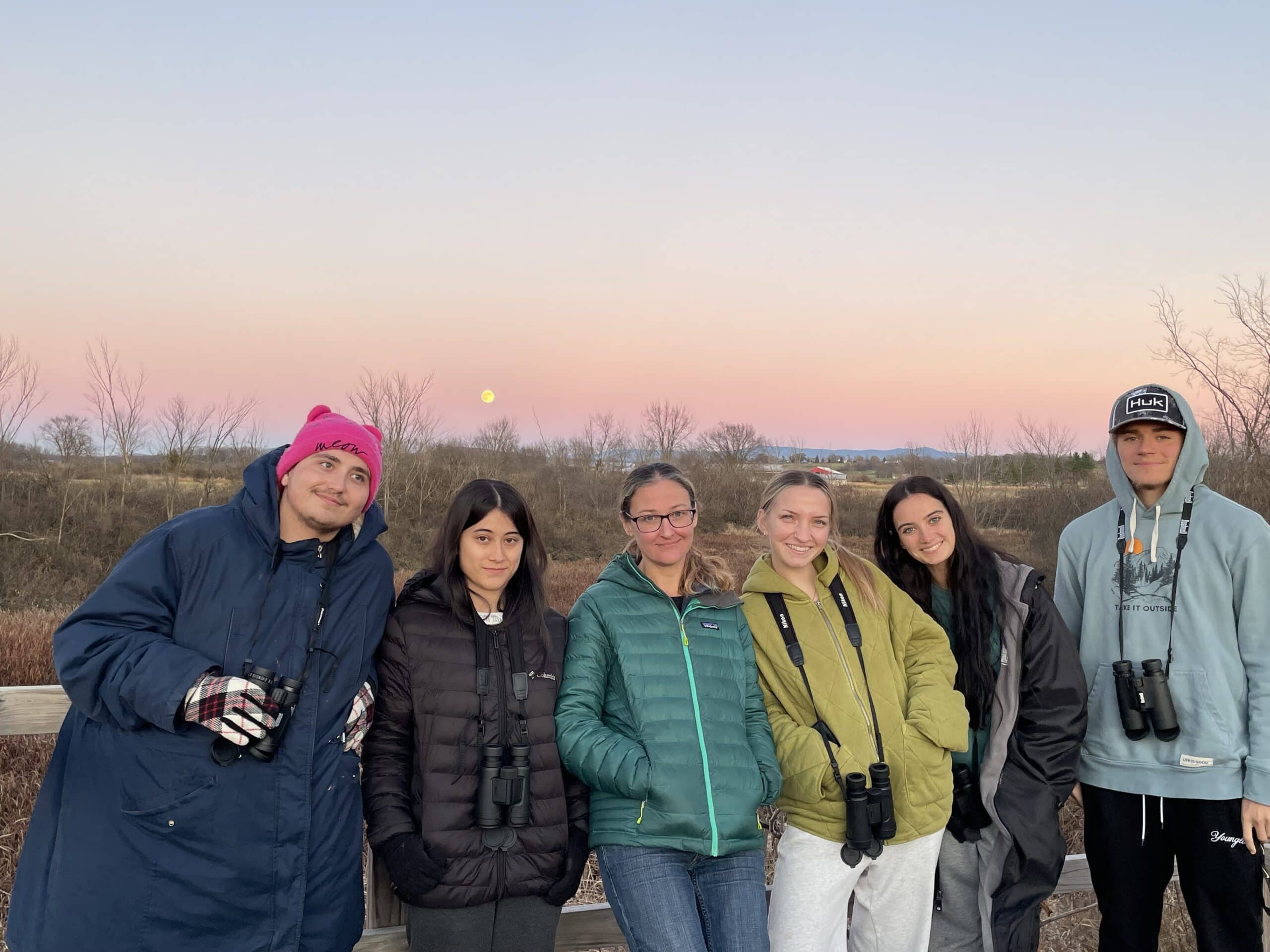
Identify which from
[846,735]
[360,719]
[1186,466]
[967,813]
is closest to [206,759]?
[360,719]

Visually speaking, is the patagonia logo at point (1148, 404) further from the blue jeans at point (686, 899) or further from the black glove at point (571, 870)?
the black glove at point (571, 870)

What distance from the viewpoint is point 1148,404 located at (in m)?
3.11

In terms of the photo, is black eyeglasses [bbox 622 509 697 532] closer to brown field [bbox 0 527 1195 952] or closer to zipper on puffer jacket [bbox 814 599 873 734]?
zipper on puffer jacket [bbox 814 599 873 734]

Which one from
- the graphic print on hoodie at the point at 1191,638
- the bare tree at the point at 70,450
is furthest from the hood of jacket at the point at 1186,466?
the bare tree at the point at 70,450

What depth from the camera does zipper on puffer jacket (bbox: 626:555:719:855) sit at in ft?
8.36

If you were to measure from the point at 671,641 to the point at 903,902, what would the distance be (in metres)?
1.29

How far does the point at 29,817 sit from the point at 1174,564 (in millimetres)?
7280

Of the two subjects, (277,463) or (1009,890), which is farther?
(1009,890)

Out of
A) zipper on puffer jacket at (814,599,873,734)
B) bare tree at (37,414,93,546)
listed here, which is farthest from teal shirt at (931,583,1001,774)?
bare tree at (37,414,93,546)

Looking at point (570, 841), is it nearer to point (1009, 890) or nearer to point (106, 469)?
point (1009, 890)

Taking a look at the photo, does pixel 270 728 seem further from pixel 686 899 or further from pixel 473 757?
pixel 686 899

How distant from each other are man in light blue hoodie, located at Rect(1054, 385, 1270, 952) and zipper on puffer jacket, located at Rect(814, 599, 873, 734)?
39.6 inches

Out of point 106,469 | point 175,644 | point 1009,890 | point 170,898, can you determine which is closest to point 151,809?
point 170,898

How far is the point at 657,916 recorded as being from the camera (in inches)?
98.5
